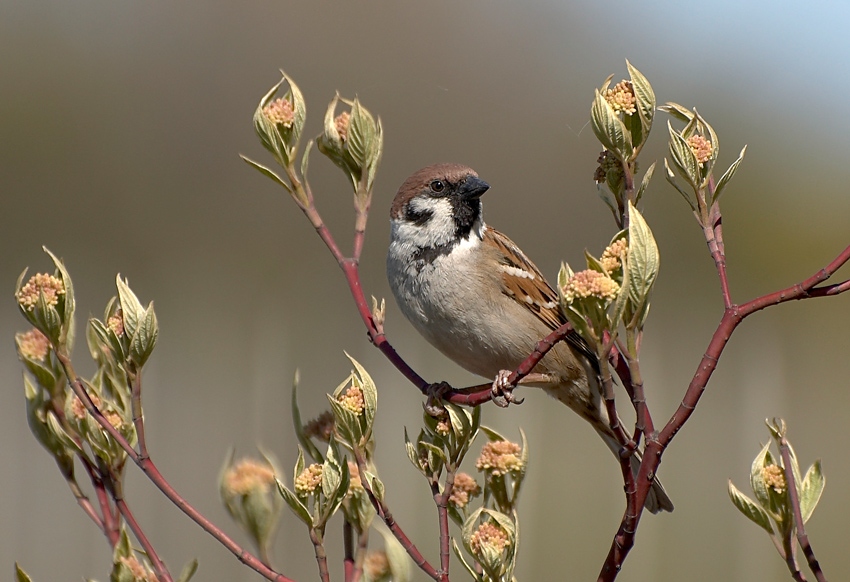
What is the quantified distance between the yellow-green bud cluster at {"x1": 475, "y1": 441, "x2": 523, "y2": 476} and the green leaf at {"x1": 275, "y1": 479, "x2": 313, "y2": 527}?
198 mm

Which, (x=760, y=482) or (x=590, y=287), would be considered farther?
A: (x=760, y=482)

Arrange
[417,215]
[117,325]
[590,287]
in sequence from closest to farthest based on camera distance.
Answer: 1. [590,287]
2. [117,325]
3. [417,215]

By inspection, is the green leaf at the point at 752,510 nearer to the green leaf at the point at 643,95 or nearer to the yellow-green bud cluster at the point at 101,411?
the green leaf at the point at 643,95

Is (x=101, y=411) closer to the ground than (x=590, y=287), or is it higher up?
closer to the ground

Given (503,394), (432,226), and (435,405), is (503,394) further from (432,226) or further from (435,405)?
(432,226)

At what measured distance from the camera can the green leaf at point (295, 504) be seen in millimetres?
942

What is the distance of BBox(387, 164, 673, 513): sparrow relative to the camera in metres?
1.92

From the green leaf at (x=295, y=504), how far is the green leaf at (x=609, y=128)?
495 millimetres

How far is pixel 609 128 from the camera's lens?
991mm

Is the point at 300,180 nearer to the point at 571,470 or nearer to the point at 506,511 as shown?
the point at 506,511

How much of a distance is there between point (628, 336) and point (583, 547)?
11.5 ft

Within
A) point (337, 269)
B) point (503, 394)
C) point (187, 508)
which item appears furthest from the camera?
point (337, 269)

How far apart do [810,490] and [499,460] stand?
0.33 m

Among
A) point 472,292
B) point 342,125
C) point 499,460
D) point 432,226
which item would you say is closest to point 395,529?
point 499,460
